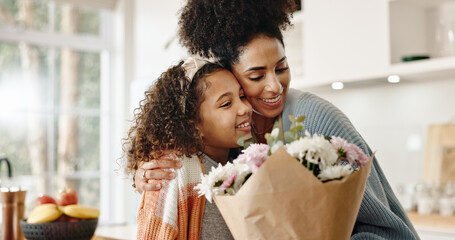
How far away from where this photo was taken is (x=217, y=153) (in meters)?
1.25

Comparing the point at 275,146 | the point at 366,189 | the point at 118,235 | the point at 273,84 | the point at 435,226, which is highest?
the point at 273,84

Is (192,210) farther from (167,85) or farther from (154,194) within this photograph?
(167,85)

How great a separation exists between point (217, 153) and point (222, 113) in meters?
0.12

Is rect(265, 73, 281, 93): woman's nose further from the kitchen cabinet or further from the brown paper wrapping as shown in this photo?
the kitchen cabinet

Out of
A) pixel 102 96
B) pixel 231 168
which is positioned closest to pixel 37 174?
pixel 102 96

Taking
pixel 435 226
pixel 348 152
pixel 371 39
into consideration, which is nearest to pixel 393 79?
pixel 371 39

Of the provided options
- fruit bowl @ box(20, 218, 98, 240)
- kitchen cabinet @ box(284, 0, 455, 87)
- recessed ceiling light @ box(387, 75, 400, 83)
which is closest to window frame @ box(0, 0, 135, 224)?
kitchen cabinet @ box(284, 0, 455, 87)

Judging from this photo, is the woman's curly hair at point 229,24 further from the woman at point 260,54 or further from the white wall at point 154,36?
the white wall at point 154,36

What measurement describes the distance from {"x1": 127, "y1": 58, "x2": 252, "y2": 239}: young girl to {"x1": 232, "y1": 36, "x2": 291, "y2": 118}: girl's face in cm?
5

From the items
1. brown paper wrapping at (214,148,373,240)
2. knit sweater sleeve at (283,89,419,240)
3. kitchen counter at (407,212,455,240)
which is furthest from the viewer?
kitchen counter at (407,212,455,240)

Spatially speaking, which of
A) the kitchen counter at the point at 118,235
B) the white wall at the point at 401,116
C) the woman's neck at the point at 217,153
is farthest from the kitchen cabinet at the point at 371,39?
the woman's neck at the point at 217,153

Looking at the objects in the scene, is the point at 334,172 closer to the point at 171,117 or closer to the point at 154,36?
the point at 171,117

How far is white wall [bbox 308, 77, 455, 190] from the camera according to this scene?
3.12m

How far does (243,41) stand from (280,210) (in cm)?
57
